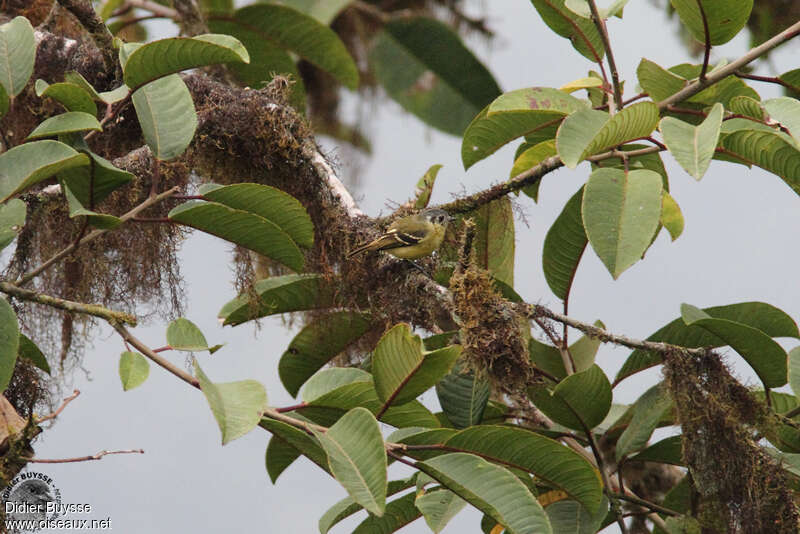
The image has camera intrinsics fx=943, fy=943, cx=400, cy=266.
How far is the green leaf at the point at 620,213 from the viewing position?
2.03 meters

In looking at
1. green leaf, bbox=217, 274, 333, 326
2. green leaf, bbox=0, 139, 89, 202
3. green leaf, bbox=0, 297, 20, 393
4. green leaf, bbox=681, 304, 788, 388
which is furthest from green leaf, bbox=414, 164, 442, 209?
green leaf, bbox=0, 297, 20, 393

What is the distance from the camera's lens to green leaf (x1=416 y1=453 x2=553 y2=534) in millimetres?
1812

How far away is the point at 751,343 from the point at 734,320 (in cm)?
26

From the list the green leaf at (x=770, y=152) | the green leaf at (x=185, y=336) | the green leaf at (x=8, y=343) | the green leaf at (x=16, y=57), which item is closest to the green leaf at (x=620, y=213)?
the green leaf at (x=770, y=152)

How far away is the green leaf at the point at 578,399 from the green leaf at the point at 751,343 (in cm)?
28

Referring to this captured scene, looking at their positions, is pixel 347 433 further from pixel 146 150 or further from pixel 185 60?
pixel 146 150

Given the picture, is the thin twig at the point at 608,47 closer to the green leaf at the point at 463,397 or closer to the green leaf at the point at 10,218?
the green leaf at the point at 463,397

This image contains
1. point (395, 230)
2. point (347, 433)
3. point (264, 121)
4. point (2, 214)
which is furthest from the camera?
point (264, 121)

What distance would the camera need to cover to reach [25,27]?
225 cm

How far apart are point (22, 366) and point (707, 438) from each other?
176 centimetres

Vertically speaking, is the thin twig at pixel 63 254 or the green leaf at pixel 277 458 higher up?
the thin twig at pixel 63 254

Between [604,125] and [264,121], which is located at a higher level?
[264,121]

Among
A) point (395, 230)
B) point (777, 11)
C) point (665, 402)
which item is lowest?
point (665, 402)

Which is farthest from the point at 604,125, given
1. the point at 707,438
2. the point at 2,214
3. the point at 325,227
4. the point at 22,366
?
the point at 22,366
